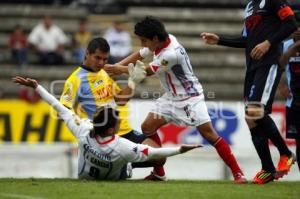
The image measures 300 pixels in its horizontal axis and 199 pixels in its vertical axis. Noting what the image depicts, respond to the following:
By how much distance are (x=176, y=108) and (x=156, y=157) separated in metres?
0.98

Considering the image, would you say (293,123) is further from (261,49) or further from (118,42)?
(118,42)

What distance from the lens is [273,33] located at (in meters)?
10.6

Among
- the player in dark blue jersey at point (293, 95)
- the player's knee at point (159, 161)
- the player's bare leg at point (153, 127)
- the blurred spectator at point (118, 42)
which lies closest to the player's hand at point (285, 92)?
the player in dark blue jersey at point (293, 95)

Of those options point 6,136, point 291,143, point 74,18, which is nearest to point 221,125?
point 291,143

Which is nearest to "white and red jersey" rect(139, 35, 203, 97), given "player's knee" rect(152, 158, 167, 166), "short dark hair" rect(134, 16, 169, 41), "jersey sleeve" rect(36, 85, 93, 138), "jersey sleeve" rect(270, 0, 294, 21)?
"short dark hair" rect(134, 16, 169, 41)

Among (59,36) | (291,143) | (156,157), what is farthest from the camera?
(59,36)

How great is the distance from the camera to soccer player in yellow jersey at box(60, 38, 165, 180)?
36.1 ft

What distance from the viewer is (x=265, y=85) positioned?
34.3ft

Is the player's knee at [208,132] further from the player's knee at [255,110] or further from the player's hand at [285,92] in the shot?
the player's hand at [285,92]

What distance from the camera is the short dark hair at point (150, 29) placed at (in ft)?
34.8

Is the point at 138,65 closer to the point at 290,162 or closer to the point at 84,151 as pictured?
the point at 84,151

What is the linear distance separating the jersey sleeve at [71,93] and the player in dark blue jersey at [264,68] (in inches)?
67.4

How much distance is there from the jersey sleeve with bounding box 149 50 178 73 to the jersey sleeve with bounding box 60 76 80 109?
1044 mm

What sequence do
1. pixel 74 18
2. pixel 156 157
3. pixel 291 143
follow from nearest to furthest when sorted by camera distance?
1. pixel 156 157
2. pixel 291 143
3. pixel 74 18
